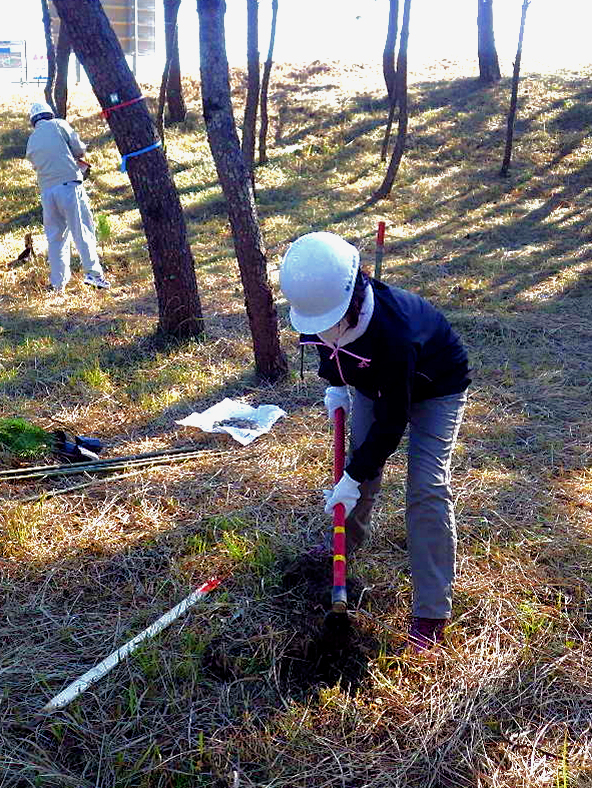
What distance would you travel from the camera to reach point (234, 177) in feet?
Answer: 16.6

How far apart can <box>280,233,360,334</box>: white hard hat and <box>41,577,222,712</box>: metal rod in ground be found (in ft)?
4.00

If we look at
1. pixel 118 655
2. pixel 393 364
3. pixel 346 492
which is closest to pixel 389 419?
pixel 393 364

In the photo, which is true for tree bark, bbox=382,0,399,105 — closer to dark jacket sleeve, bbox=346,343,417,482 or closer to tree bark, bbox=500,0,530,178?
tree bark, bbox=500,0,530,178

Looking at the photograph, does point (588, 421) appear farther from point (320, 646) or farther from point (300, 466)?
point (320, 646)

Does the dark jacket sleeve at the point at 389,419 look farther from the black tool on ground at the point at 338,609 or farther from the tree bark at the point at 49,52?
the tree bark at the point at 49,52

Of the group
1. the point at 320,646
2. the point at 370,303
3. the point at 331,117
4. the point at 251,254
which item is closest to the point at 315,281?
the point at 370,303

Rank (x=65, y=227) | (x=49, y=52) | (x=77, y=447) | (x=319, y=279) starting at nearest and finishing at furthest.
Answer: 1. (x=319, y=279)
2. (x=77, y=447)
3. (x=65, y=227)
4. (x=49, y=52)

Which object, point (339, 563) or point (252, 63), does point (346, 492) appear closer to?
point (339, 563)

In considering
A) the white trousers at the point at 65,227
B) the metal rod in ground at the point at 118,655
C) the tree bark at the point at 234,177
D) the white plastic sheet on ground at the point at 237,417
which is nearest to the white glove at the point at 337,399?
the metal rod in ground at the point at 118,655

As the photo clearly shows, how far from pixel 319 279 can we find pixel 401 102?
10.4 meters

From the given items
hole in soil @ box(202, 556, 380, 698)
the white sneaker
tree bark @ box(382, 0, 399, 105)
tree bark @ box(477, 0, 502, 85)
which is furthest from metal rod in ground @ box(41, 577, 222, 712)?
tree bark @ box(477, 0, 502, 85)

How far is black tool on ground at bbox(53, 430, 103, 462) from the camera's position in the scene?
410cm

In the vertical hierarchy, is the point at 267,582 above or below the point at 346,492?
below

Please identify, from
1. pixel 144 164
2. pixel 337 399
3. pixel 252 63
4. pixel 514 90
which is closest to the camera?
pixel 337 399
